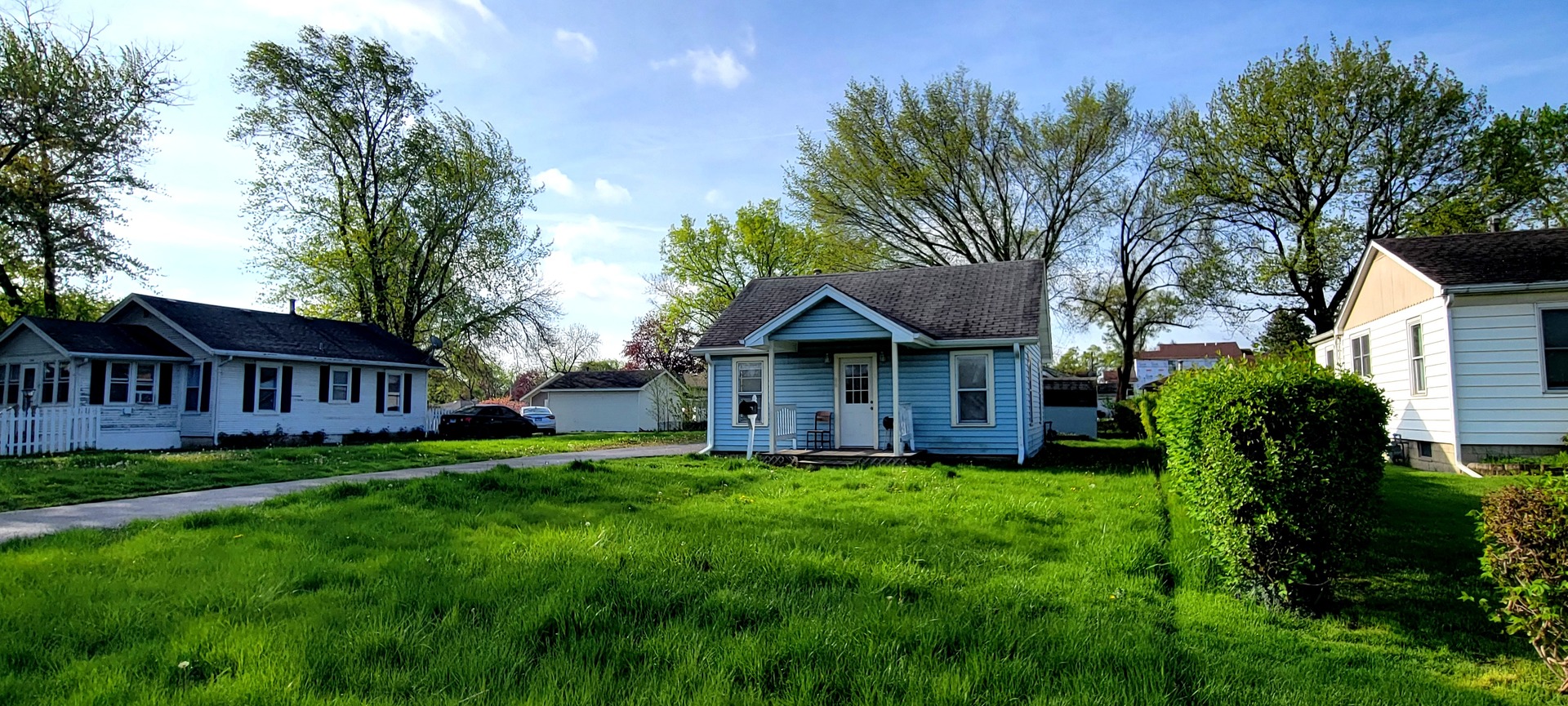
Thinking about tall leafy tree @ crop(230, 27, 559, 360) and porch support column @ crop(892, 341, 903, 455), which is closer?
porch support column @ crop(892, 341, 903, 455)

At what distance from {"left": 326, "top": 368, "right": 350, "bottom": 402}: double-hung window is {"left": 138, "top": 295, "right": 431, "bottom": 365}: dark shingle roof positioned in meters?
0.69

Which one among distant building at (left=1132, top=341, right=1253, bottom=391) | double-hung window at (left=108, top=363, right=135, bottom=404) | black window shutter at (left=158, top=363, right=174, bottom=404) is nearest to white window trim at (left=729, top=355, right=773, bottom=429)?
black window shutter at (left=158, top=363, right=174, bottom=404)

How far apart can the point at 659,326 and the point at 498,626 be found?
4282 cm

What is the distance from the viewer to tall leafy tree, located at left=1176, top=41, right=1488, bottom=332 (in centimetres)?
2314

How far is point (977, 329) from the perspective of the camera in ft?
51.4

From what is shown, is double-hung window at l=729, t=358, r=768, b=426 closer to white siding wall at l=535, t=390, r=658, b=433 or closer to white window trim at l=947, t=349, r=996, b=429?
white window trim at l=947, t=349, r=996, b=429

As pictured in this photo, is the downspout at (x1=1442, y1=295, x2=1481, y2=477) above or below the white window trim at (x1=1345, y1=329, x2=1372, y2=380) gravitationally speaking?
below

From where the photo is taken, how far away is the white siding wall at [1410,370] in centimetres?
1330

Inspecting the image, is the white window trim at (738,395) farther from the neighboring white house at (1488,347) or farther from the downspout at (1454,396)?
the downspout at (1454,396)

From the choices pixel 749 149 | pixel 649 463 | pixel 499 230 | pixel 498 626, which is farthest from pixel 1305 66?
pixel 499 230

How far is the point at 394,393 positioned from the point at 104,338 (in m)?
8.96

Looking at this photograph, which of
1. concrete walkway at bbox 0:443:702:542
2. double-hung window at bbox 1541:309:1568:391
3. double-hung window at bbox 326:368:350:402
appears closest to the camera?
concrete walkway at bbox 0:443:702:542

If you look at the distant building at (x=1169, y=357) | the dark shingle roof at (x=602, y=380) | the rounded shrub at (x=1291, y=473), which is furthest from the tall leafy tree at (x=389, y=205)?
the distant building at (x=1169, y=357)

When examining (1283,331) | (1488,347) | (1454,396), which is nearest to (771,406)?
(1454,396)
